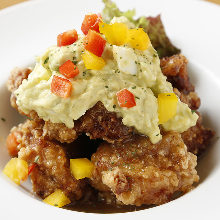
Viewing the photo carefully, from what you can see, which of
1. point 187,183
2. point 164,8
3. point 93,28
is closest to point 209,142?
point 187,183

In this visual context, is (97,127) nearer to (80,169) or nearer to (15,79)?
(80,169)

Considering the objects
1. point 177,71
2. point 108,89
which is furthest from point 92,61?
point 177,71

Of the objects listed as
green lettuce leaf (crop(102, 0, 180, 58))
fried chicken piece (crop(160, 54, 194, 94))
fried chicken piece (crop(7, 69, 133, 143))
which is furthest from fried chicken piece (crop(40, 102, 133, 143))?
green lettuce leaf (crop(102, 0, 180, 58))

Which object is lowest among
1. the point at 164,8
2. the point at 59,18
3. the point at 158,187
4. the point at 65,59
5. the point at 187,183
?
the point at 187,183

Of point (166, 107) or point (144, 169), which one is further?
point (166, 107)

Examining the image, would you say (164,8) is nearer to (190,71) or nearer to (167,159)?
(190,71)

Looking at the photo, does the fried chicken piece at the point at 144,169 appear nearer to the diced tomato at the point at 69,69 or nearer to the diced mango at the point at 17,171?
the diced mango at the point at 17,171
